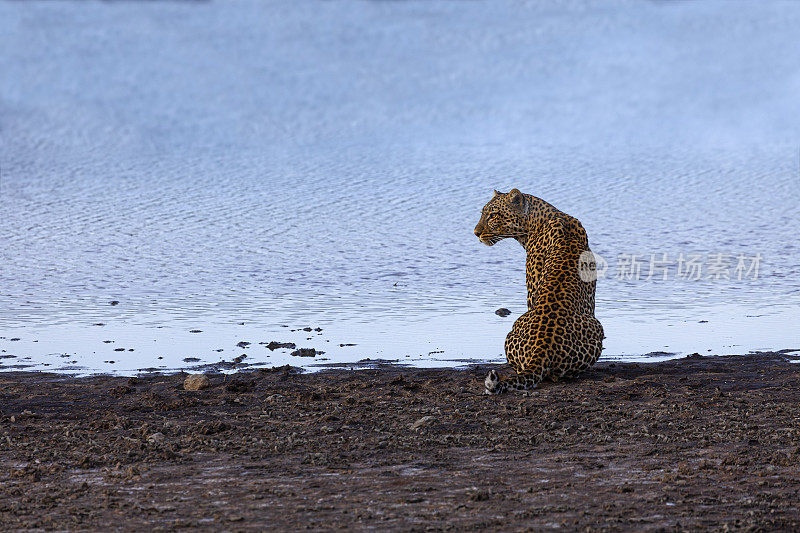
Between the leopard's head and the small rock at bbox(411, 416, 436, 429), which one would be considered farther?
the leopard's head

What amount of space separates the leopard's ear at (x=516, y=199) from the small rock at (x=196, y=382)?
3451 mm

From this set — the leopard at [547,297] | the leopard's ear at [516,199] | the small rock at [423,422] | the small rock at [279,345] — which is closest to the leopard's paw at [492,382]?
the leopard at [547,297]

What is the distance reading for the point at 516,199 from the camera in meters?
11.8

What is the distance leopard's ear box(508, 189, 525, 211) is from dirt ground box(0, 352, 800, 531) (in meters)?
1.74

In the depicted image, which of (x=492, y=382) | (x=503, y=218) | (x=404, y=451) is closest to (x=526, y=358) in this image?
(x=492, y=382)

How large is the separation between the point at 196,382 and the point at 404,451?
2820 mm

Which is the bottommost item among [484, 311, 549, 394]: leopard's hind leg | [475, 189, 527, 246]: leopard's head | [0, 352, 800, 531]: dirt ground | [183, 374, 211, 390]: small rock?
[0, 352, 800, 531]: dirt ground

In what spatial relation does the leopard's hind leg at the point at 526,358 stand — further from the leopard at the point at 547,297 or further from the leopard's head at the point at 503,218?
the leopard's head at the point at 503,218

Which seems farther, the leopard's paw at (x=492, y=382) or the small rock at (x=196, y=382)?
the small rock at (x=196, y=382)

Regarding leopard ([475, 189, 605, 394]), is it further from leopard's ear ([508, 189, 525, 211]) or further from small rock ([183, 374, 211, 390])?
small rock ([183, 374, 211, 390])

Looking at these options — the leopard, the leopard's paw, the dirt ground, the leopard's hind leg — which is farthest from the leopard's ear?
the leopard's paw

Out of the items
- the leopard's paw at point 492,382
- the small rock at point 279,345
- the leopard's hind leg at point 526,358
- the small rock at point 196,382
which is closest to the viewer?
the leopard's paw at point 492,382

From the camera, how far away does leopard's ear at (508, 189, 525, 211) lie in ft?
38.7

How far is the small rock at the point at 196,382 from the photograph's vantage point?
33.9 feet
